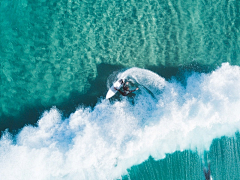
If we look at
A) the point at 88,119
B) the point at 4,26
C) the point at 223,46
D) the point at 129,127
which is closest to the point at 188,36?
the point at 223,46

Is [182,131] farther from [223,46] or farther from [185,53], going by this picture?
[223,46]

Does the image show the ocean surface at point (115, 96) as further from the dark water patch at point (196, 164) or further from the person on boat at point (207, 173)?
the person on boat at point (207, 173)

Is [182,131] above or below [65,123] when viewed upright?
below

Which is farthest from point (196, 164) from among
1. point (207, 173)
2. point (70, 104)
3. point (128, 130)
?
point (70, 104)

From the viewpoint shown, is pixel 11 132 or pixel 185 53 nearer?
pixel 11 132

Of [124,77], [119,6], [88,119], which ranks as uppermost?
[119,6]
